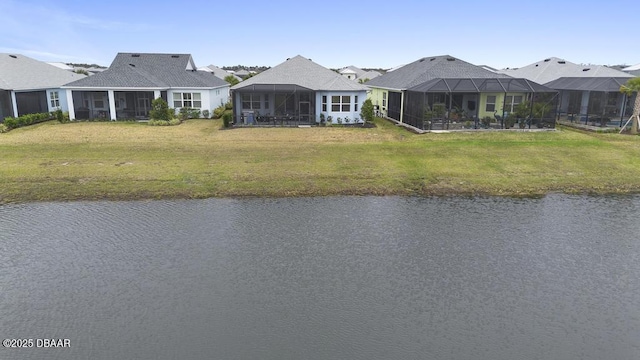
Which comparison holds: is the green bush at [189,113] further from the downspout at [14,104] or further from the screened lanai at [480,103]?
the screened lanai at [480,103]

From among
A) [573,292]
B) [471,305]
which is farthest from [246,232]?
[573,292]

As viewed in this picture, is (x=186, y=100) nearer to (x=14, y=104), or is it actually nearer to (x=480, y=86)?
(x=14, y=104)

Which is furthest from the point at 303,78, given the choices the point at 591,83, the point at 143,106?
the point at 591,83

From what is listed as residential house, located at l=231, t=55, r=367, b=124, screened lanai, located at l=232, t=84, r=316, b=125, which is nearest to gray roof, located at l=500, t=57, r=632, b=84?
residential house, located at l=231, t=55, r=367, b=124

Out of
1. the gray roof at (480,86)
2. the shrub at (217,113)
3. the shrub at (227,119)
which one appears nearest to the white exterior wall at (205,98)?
the shrub at (217,113)

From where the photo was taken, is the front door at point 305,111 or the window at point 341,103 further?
the front door at point 305,111

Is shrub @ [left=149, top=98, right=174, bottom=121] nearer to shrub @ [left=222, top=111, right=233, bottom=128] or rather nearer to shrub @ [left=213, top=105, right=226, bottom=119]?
shrub @ [left=222, top=111, right=233, bottom=128]

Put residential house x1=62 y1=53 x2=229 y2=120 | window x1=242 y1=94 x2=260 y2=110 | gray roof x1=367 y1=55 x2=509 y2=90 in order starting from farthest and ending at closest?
window x1=242 y1=94 x2=260 y2=110
residential house x1=62 y1=53 x2=229 y2=120
gray roof x1=367 y1=55 x2=509 y2=90
